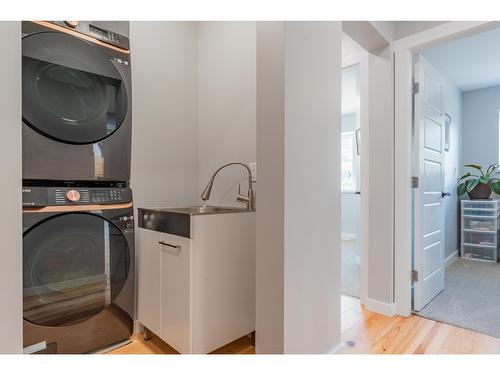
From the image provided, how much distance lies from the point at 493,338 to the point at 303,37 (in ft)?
6.65

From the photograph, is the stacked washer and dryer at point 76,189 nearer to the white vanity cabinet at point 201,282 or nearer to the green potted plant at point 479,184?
the white vanity cabinet at point 201,282

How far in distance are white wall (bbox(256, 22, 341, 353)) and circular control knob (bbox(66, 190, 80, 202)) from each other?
95cm

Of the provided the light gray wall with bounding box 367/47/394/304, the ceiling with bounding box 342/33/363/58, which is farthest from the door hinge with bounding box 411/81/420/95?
the ceiling with bounding box 342/33/363/58

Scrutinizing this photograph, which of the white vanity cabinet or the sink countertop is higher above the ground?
the sink countertop

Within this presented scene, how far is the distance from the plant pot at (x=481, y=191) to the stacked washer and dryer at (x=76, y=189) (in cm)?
417

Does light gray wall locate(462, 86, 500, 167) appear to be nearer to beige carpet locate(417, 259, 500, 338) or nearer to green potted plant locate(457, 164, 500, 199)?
green potted plant locate(457, 164, 500, 199)

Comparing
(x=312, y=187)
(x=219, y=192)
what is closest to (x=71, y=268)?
(x=219, y=192)

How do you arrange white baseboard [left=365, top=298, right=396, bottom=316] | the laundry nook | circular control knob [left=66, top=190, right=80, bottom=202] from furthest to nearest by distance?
white baseboard [left=365, top=298, right=396, bottom=316] → circular control knob [left=66, top=190, right=80, bottom=202] → the laundry nook

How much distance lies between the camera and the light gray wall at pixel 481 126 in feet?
12.6

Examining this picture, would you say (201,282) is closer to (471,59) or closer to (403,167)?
(403,167)

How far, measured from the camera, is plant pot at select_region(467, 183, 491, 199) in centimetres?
363

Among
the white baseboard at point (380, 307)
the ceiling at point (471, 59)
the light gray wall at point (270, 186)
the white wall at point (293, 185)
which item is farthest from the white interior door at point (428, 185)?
the light gray wall at point (270, 186)

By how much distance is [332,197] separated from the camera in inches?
57.8
